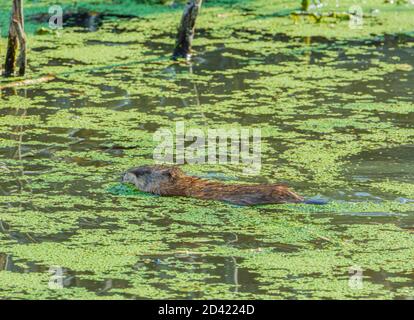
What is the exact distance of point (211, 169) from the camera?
27.4 feet

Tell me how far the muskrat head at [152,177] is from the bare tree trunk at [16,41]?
11.0ft

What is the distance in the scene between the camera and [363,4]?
14.8m

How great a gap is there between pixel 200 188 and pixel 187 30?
4.45m

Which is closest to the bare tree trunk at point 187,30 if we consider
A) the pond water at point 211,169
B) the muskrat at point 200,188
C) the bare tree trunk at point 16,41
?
the pond water at point 211,169

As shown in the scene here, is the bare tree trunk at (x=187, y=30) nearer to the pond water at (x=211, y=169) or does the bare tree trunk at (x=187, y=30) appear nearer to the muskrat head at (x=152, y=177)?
the pond water at (x=211, y=169)

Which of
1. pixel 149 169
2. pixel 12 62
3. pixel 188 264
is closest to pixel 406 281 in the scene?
pixel 188 264

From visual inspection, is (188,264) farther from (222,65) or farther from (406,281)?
(222,65)

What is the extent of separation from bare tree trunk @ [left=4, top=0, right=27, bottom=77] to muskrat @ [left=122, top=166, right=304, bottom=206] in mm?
3309

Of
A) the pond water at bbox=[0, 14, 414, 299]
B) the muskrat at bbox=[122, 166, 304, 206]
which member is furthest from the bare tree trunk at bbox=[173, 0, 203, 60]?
the muskrat at bbox=[122, 166, 304, 206]

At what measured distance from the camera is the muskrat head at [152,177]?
7715 millimetres

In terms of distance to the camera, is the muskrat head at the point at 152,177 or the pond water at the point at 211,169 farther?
the muskrat head at the point at 152,177

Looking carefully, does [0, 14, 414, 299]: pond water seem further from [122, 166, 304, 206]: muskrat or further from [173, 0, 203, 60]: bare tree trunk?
[173, 0, 203, 60]: bare tree trunk

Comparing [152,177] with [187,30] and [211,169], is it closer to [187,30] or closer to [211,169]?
[211,169]

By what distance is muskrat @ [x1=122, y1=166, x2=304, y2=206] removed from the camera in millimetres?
7387
